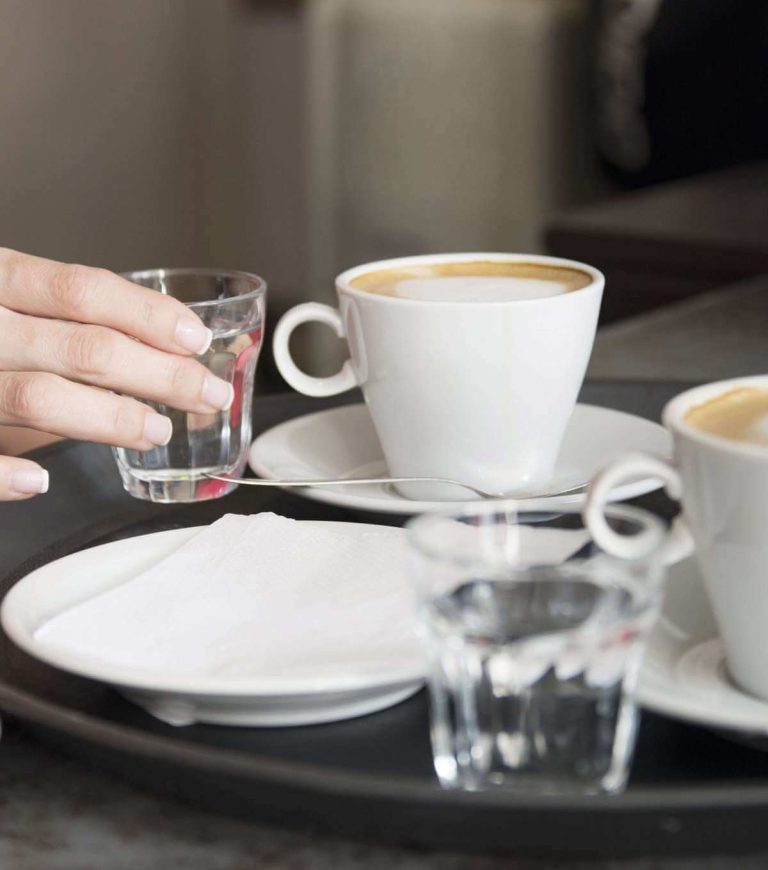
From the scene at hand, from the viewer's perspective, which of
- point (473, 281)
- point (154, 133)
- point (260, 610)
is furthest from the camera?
point (154, 133)

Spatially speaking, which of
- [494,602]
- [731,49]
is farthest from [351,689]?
[731,49]

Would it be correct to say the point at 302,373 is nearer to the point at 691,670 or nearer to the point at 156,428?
the point at 156,428

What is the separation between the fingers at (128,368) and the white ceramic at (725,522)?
0.26 meters

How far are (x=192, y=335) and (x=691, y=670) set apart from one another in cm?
30

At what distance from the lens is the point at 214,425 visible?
0.67m

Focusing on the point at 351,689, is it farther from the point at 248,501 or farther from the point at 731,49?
the point at 731,49

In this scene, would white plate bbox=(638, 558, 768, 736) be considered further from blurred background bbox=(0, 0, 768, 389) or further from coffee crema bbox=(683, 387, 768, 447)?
blurred background bbox=(0, 0, 768, 389)

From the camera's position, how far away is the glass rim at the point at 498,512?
1.21ft

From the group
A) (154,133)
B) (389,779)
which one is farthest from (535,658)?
(154,133)

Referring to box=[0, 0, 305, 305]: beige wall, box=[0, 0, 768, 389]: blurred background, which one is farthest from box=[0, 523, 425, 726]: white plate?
box=[0, 0, 305, 305]: beige wall

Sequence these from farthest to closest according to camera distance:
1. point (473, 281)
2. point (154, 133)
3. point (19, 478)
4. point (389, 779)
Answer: point (154, 133)
point (473, 281)
point (19, 478)
point (389, 779)

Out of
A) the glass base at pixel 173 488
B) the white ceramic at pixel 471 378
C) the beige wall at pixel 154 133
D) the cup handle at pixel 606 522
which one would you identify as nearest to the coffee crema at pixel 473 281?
the white ceramic at pixel 471 378

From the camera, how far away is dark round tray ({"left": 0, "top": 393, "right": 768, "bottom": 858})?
1.15 feet

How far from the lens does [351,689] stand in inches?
16.1
